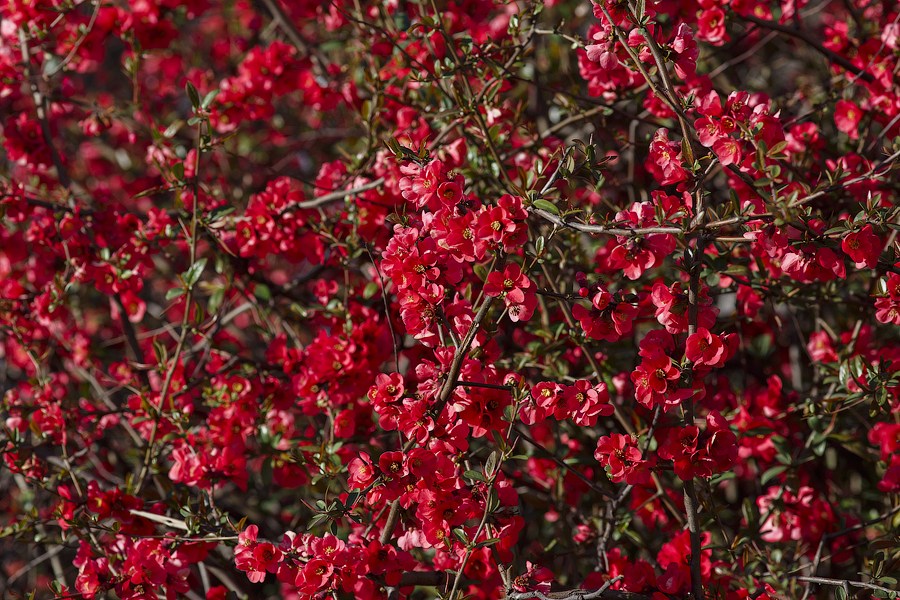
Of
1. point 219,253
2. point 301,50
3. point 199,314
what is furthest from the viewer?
point 301,50

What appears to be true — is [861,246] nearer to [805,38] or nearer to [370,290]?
[805,38]

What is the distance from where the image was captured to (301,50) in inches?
102

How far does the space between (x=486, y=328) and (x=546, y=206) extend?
26 cm

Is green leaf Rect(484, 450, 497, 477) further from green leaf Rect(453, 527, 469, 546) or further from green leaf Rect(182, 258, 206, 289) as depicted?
green leaf Rect(182, 258, 206, 289)

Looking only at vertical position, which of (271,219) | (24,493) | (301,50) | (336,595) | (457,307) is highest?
(301,50)

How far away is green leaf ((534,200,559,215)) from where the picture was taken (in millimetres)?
1163

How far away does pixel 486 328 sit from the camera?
1.27 m

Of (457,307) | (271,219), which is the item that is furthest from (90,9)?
(457,307)

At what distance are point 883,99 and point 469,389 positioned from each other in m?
1.38

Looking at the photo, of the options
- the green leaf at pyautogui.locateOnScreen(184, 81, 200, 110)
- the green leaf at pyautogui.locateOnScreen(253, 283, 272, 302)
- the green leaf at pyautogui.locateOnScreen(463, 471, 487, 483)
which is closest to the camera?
the green leaf at pyautogui.locateOnScreen(463, 471, 487, 483)

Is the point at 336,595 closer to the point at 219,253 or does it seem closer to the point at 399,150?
the point at 399,150

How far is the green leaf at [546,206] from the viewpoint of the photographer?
116cm

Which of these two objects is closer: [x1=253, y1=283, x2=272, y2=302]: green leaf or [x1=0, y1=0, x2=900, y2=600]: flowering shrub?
[x1=0, y1=0, x2=900, y2=600]: flowering shrub

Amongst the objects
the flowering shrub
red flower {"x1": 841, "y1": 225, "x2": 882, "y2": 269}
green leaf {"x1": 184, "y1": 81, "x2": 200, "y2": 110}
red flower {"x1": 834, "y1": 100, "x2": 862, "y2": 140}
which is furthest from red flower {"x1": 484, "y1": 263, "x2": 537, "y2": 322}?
red flower {"x1": 834, "y1": 100, "x2": 862, "y2": 140}
